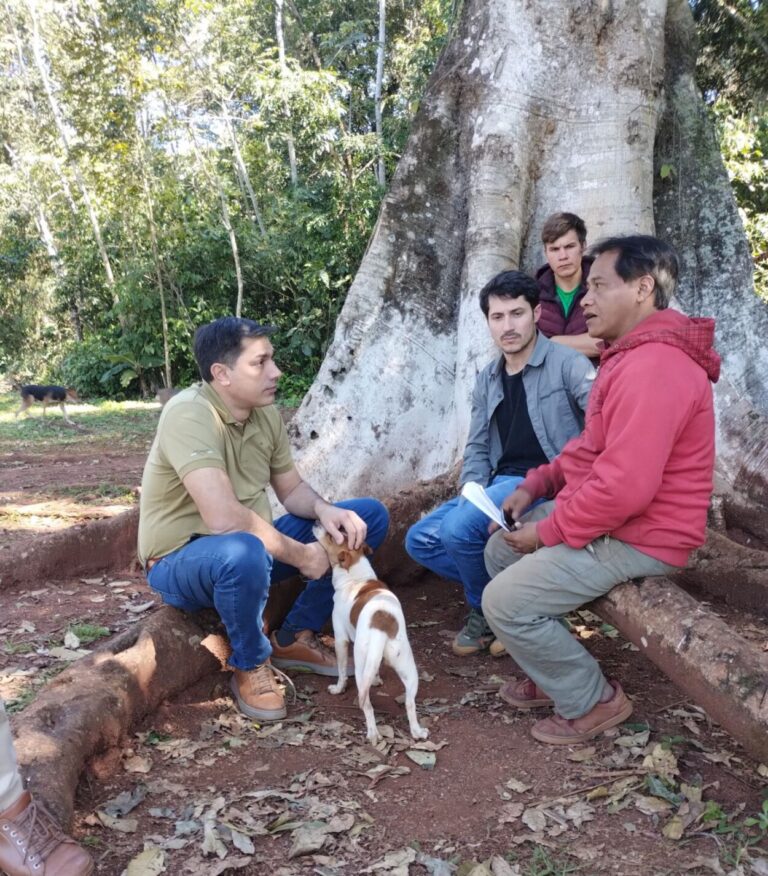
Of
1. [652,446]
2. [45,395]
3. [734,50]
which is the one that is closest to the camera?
[652,446]

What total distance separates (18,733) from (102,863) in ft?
1.90

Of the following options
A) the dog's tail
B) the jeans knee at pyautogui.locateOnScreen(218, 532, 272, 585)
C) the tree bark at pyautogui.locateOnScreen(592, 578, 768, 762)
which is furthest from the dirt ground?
the jeans knee at pyautogui.locateOnScreen(218, 532, 272, 585)

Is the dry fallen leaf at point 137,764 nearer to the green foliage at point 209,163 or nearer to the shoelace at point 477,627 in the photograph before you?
the shoelace at point 477,627

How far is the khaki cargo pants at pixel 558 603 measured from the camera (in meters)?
3.10

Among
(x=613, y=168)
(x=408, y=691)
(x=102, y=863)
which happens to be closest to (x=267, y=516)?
(x=408, y=691)

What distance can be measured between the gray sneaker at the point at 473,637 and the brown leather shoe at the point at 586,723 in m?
0.86

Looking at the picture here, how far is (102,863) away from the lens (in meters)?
2.50

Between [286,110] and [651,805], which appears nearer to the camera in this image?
[651,805]

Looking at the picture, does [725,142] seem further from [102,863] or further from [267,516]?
[102,863]

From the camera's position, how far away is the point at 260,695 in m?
3.60

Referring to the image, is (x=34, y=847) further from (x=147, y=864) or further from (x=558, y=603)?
(x=558, y=603)

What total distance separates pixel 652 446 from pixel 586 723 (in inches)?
48.2

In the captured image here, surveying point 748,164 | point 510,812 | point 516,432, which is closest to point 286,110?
point 748,164

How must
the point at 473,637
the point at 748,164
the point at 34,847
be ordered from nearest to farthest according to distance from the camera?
the point at 34,847 < the point at 473,637 < the point at 748,164
